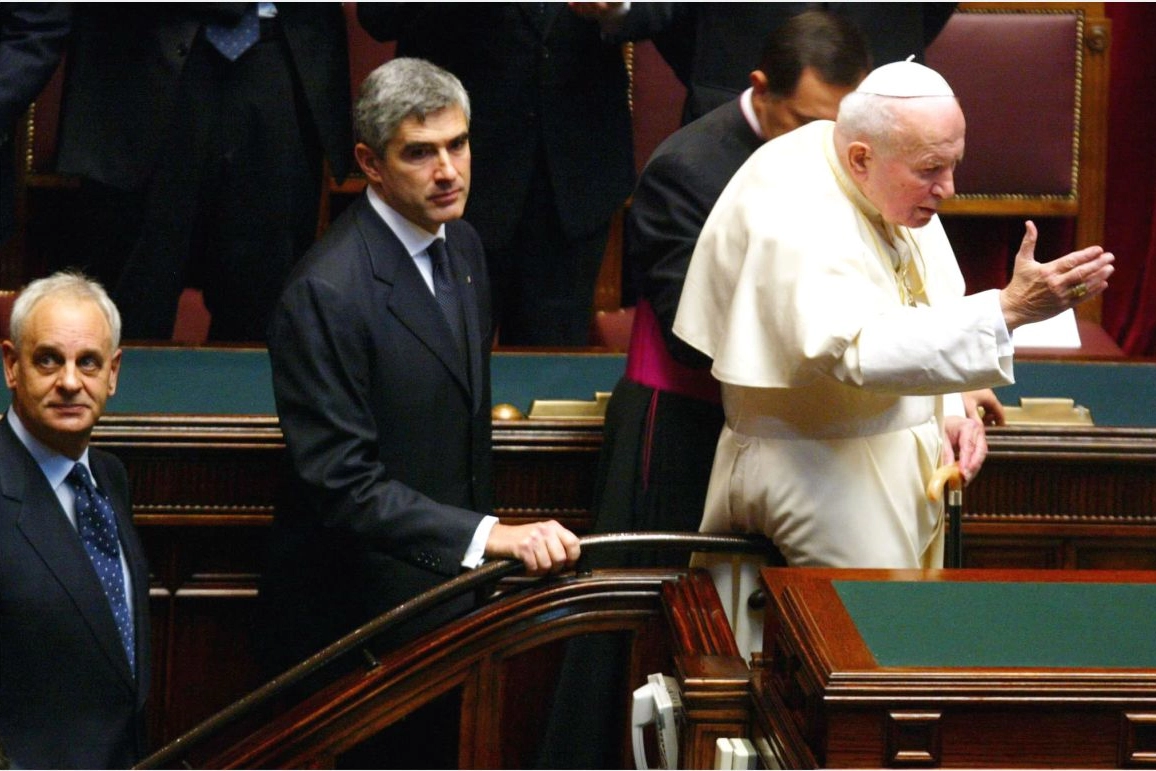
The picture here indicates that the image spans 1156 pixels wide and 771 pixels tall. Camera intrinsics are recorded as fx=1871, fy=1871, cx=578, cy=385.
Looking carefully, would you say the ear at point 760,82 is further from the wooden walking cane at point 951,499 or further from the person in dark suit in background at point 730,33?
the person in dark suit in background at point 730,33

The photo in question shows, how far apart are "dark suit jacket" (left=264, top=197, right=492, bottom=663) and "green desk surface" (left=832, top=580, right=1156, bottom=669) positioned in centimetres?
93

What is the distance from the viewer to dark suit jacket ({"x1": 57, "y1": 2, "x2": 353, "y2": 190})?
14.8 ft

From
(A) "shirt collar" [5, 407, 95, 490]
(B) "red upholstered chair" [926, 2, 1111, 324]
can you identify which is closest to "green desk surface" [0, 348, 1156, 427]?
(A) "shirt collar" [5, 407, 95, 490]

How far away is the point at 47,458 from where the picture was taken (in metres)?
3.13

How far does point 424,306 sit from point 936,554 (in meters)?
0.97

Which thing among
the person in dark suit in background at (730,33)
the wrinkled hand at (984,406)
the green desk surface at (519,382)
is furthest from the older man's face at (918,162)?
the person in dark suit in background at (730,33)

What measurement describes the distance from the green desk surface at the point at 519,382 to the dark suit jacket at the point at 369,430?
0.56 meters

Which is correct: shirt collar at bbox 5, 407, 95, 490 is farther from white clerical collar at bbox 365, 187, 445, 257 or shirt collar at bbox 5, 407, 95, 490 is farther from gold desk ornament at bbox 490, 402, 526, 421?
gold desk ornament at bbox 490, 402, 526, 421

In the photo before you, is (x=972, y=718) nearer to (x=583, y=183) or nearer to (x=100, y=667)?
(x=100, y=667)

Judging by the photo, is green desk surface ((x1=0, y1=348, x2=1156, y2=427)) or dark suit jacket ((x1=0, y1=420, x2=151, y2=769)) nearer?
dark suit jacket ((x1=0, y1=420, x2=151, y2=769))

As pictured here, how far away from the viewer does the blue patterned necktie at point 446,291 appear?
3.32 meters

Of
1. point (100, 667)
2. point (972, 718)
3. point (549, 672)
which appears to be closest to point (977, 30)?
point (549, 672)

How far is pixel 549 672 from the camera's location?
359cm

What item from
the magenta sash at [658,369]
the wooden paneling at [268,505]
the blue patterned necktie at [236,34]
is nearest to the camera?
the magenta sash at [658,369]
